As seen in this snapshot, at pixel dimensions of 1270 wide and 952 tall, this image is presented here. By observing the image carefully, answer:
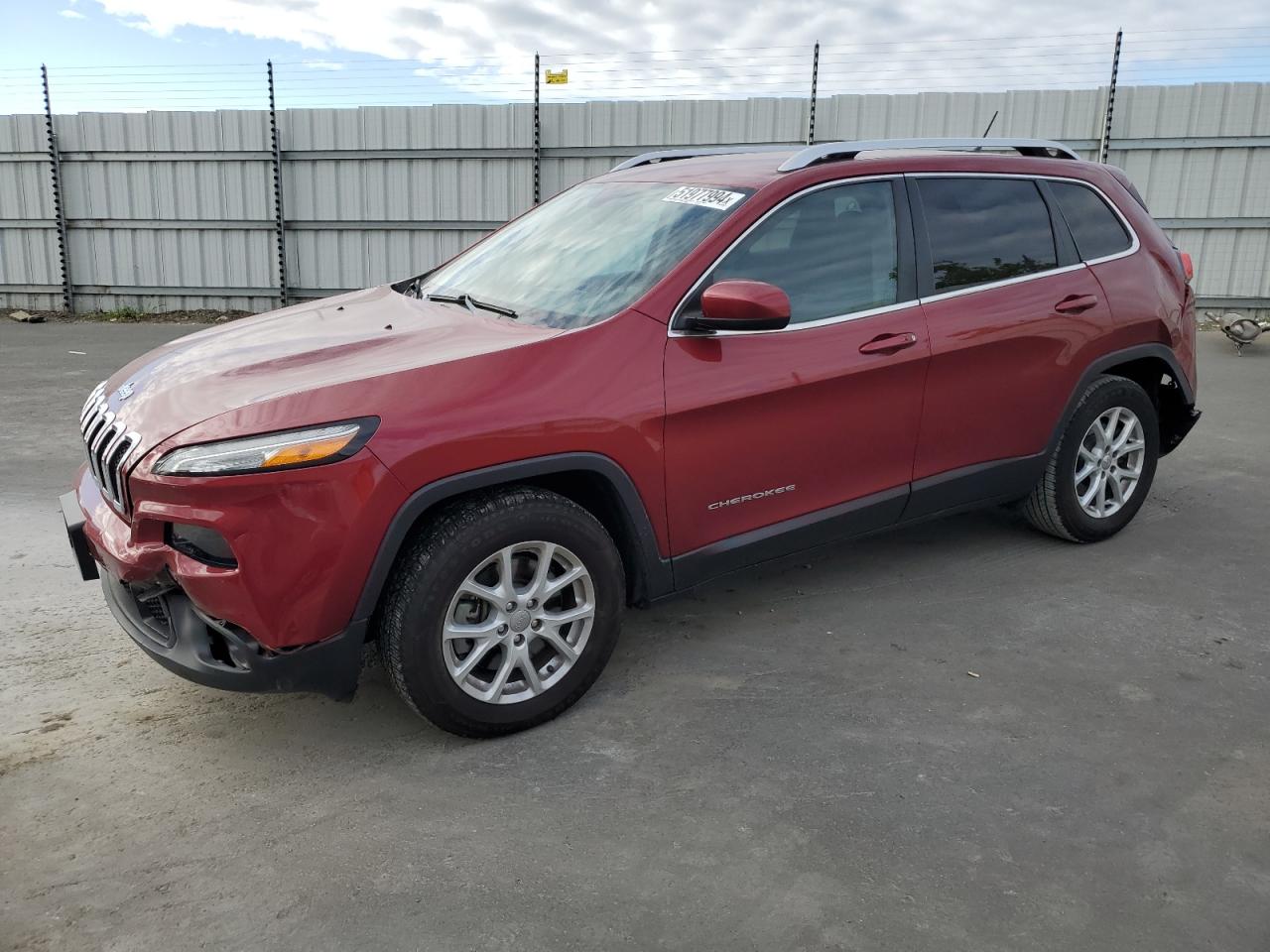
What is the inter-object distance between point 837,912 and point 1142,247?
3.60 metres

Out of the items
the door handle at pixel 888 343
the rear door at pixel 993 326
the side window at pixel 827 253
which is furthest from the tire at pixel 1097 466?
the side window at pixel 827 253

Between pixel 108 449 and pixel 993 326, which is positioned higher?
pixel 993 326

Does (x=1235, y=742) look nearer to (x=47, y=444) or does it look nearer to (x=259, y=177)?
(x=47, y=444)

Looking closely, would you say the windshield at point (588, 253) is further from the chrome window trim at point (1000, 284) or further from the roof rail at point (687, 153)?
the chrome window trim at point (1000, 284)

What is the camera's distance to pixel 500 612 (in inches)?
120

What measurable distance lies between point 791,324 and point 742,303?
422mm

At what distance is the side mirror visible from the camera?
318 cm

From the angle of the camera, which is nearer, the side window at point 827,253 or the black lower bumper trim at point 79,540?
the black lower bumper trim at point 79,540

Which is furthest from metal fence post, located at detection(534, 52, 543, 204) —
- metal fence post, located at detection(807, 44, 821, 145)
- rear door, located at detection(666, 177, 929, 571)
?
rear door, located at detection(666, 177, 929, 571)

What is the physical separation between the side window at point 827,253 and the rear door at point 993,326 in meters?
0.18

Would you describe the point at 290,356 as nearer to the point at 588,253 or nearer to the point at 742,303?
the point at 588,253

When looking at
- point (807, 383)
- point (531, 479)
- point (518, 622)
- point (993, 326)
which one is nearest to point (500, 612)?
point (518, 622)

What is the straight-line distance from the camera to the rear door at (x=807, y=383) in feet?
11.0

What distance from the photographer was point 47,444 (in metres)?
6.65
